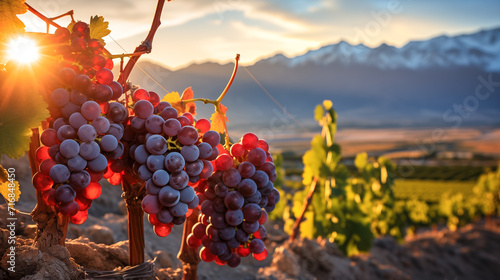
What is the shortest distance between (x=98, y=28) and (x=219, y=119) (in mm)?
495

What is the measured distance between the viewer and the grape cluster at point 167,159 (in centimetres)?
100

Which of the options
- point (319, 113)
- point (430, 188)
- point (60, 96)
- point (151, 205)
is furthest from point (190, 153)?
point (430, 188)

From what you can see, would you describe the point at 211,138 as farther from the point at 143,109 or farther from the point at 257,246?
the point at 257,246

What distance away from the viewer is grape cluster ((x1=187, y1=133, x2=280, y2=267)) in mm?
1163

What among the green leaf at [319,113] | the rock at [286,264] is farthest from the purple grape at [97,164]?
the green leaf at [319,113]

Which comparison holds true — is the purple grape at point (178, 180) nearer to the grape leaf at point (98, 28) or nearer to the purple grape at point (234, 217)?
the purple grape at point (234, 217)

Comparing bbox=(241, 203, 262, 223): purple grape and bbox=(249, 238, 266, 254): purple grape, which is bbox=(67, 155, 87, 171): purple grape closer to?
bbox=(241, 203, 262, 223): purple grape

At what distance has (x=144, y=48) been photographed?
1.21 meters

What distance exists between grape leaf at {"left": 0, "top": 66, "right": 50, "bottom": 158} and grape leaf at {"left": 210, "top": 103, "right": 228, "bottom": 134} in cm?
54

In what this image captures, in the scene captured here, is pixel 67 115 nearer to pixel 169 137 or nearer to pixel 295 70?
pixel 169 137

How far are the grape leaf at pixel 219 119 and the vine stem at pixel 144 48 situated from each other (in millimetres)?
304

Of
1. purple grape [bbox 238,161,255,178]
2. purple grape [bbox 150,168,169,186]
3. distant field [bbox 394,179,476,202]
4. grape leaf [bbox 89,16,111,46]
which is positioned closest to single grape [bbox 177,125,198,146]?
purple grape [bbox 150,168,169,186]

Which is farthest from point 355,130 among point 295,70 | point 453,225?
point 453,225

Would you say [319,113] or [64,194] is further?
[319,113]
